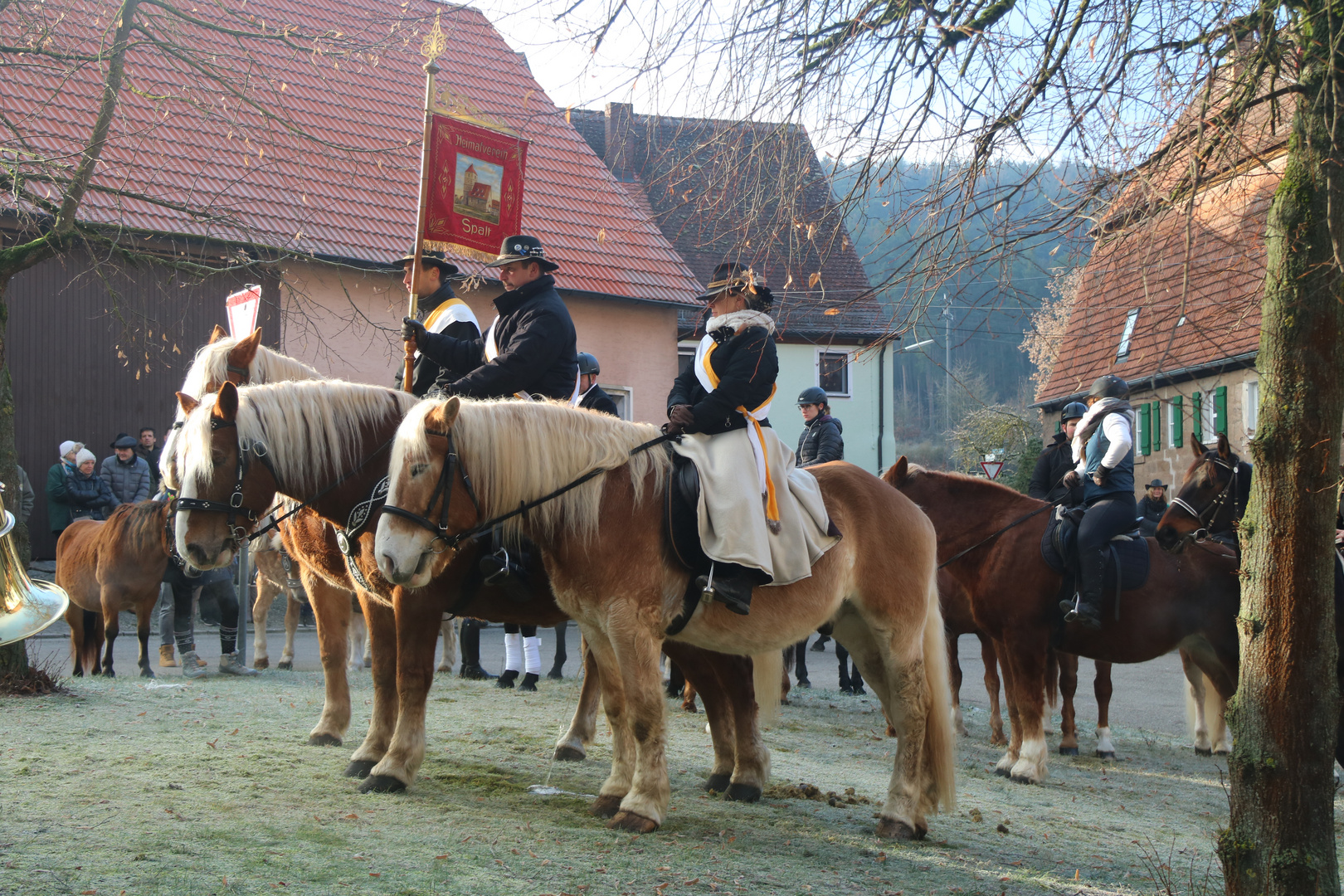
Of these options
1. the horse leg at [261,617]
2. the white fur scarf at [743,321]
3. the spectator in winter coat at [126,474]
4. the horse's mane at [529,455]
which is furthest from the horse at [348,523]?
the spectator in winter coat at [126,474]

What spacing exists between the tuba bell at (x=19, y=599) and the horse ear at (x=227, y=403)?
5.24 feet

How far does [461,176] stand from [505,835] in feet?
13.6

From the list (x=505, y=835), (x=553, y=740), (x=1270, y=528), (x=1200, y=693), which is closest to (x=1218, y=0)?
(x=1270, y=528)

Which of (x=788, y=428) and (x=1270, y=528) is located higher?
(x=788, y=428)

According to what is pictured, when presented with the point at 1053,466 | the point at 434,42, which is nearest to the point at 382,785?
the point at 434,42

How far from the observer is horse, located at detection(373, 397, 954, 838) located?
466 cm

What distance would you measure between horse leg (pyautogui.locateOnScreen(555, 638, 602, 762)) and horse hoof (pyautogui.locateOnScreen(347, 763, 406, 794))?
1495 millimetres

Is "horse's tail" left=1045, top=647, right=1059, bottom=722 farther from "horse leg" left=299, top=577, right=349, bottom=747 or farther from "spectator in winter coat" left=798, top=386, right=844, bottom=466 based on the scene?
"horse leg" left=299, top=577, right=349, bottom=747

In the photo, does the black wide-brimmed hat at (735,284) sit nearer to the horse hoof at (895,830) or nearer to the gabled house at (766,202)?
the gabled house at (766,202)

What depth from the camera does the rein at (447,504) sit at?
4570 millimetres

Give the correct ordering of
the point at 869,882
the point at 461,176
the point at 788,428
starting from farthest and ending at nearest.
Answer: the point at 788,428 < the point at 461,176 < the point at 869,882

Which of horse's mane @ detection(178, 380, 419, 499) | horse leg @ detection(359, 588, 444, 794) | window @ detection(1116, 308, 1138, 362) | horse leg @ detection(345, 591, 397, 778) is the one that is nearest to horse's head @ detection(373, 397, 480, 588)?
horse leg @ detection(359, 588, 444, 794)

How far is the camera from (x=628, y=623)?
487 centimetres

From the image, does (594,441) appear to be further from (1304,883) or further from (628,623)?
(1304,883)
